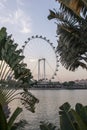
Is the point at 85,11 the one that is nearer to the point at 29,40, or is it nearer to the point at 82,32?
the point at 82,32

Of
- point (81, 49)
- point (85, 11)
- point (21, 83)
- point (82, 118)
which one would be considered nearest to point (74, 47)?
point (81, 49)

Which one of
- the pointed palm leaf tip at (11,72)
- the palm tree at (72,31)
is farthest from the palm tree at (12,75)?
the palm tree at (72,31)

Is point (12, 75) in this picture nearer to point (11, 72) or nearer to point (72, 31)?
point (11, 72)

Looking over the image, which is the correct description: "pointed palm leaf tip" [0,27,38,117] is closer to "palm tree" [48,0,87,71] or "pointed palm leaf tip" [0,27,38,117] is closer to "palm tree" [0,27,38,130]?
"palm tree" [0,27,38,130]

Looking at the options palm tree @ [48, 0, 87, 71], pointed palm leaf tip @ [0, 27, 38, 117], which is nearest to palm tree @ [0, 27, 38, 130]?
pointed palm leaf tip @ [0, 27, 38, 117]

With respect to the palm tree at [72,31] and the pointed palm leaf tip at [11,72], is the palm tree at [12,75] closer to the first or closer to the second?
the pointed palm leaf tip at [11,72]

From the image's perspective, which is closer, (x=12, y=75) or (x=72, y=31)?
(x=12, y=75)

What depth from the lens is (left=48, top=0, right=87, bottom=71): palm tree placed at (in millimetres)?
15703

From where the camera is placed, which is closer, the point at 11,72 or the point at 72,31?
the point at 11,72

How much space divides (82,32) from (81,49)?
1.61m

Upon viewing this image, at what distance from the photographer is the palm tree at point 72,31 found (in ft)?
51.5

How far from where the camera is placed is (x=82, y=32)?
17.0 m

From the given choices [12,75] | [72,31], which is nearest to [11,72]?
[12,75]

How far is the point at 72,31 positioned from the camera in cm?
1748
